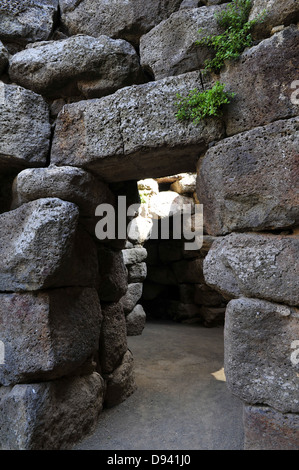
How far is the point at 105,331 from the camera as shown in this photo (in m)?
2.85

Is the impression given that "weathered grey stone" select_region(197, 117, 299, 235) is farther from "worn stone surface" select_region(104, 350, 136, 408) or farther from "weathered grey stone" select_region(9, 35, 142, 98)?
"worn stone surface" select_region(104, 350, 136, 408)

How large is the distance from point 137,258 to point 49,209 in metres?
4.43

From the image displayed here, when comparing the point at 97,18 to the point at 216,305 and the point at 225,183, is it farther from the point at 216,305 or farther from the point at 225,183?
the point at 216,305

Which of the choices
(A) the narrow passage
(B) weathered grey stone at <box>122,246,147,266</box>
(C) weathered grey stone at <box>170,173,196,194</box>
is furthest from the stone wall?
(C) weathered grey stone at <box>170,173,196,194</box>

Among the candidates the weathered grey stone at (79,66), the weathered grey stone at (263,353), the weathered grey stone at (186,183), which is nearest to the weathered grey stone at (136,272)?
the weathered grey stone at (186,183)

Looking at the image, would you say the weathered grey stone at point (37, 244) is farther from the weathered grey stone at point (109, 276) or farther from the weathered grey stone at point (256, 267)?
the weathered grey stone at point (256, 267)

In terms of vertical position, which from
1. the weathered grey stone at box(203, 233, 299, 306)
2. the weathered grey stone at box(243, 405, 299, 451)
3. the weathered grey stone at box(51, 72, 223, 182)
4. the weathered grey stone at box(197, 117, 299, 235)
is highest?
the weathered grey stone at box(51, 72, 223, 182)

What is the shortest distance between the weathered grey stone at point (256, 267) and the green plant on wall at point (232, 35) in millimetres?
1098

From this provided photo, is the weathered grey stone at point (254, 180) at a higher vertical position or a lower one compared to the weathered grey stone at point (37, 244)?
higher

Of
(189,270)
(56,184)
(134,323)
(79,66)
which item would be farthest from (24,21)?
(189,270)

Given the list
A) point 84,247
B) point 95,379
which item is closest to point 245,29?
point 84,247

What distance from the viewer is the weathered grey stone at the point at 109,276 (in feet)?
9.61

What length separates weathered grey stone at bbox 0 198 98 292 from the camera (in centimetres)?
200

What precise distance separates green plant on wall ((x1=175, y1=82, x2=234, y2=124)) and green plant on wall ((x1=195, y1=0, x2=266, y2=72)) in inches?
7.4
